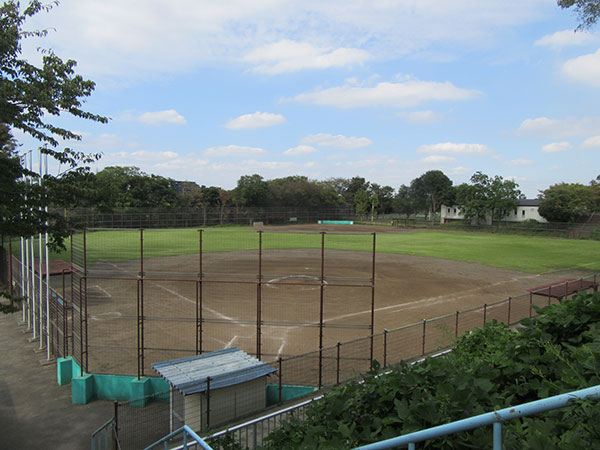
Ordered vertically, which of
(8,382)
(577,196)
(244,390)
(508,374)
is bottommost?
(8,382)

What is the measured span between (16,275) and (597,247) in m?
58.7

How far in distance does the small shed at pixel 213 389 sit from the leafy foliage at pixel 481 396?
5.82 meters

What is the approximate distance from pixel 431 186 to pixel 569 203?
41.6m

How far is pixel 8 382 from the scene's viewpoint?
43.5 feet

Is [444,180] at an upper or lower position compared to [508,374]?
upper

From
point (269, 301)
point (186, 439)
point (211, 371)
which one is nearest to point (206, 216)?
point (269, 301)

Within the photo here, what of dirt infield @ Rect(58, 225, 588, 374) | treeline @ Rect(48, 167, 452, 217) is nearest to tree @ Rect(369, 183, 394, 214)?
treeline @ Rect(48, 167, 452, 217)

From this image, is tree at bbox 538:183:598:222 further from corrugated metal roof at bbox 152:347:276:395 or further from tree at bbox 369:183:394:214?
corrugated metal roof at bbox 152:347:276:395

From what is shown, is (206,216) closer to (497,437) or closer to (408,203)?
(408,203)

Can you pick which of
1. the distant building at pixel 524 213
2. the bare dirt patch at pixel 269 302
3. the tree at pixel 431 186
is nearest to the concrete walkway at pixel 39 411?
the bare dirt patch at pixel 269 302

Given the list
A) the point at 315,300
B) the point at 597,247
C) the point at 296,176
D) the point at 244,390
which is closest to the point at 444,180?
the point at 296,176

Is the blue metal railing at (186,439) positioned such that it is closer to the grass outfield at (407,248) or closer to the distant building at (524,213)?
the grass outfield at (407,248)

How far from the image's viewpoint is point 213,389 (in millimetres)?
9562

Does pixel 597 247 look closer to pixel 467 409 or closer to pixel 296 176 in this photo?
pixel 467 409
